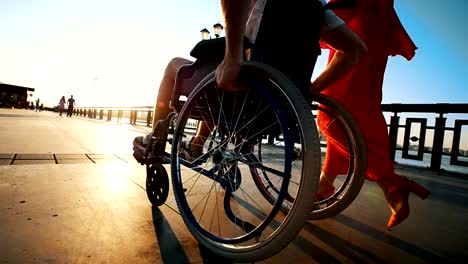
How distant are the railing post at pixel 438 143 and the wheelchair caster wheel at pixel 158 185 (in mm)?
5135

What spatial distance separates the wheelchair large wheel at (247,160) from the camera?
33.3 inches

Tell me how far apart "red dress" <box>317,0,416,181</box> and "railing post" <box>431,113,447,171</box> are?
3976 millimetres

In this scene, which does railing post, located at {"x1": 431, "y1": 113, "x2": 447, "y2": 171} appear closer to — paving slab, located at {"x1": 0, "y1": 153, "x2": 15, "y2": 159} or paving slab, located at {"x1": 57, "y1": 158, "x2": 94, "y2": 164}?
paving slab, located at {"x1": 57, "y1": 158, "x2": 94, "y2": 164}

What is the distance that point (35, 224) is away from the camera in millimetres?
1231

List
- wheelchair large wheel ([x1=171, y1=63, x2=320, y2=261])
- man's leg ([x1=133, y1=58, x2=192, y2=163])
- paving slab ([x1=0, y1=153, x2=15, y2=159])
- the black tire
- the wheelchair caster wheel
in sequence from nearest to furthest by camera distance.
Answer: wheelchair large wheel ([x1=171, y1=63, x2=320, y2=261]) < the black tire < the wheelchair caster wheel < man's leg ([x1=133, y1=58, x2=192, y2=163]) < paving slab ([x1=0, y1=153, x2=15, y2=159])

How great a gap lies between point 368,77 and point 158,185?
1549 mm

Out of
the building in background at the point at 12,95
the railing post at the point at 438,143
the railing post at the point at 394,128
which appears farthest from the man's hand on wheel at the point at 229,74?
the building in background at the point at 12,95

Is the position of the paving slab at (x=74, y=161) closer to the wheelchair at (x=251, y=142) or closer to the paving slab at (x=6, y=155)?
the paving slab at (x=6, y=155)

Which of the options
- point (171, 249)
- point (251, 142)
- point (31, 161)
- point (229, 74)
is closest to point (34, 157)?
point (31, 161)

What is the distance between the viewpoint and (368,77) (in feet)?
5.91

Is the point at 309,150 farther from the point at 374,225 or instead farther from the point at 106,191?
the point at 106,191

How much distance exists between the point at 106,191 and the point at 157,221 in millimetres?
656

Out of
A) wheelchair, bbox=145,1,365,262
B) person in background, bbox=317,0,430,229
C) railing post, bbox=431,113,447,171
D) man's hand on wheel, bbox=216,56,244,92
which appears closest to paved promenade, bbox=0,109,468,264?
wheelchair, bbox=145,1,365,262

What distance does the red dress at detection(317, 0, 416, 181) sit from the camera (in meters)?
1.74
